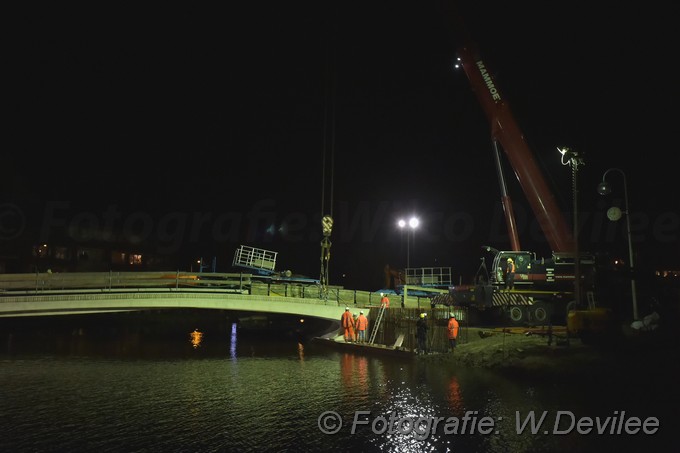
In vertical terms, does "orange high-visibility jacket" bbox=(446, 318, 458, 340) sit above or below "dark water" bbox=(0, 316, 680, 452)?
above

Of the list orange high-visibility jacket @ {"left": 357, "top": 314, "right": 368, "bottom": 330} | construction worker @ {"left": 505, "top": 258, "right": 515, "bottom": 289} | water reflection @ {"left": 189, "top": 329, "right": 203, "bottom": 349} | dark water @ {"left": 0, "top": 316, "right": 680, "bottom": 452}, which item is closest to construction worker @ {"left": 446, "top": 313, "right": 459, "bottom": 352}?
dark water @ {"left": 0, "top": 316, "right": 680, "bottom": 452}

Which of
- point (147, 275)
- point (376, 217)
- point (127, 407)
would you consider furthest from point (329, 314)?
point (376, 217)

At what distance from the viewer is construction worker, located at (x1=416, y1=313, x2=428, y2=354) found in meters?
19.5

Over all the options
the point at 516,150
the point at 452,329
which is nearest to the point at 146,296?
the point at 452,329

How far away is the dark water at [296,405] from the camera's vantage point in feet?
33.4

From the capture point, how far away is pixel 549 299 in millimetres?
23719

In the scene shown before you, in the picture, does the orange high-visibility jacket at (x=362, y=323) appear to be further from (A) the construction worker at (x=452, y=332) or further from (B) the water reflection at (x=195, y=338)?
(B) the water reflection at (x=195, y=338)

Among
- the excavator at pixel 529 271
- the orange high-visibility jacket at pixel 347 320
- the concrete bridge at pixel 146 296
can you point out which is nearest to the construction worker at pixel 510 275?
the excavator at pixel 529 271

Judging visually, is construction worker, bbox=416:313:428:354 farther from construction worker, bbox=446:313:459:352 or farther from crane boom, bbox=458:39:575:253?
crane boom, bbox=458:39:575:253

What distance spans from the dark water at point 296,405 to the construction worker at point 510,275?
7.78 meters

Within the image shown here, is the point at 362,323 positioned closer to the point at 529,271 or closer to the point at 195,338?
the point at 529,271

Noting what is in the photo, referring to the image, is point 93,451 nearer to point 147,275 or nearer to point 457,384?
point 457,384

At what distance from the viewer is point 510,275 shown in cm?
2433

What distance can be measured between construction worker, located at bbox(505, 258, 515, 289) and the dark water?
25.5ft
